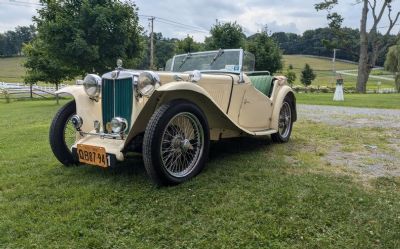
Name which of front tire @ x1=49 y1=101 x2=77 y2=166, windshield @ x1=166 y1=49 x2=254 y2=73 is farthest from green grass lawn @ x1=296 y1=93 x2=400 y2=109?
front tire @ x1=49 y1=101 x2=77 y2=166

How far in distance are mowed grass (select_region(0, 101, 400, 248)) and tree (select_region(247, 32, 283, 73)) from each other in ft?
58.8

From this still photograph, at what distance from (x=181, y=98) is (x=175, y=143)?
1.57ft

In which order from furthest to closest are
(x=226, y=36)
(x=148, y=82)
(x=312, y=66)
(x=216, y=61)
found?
1. (x=312, y=66)
2. (x=226, y=36)
3. (x=216, y=61)
4. (x=148, y=82)

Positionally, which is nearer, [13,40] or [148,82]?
[148,82]

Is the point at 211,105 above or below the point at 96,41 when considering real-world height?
below

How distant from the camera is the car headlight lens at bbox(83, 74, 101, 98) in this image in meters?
4.22

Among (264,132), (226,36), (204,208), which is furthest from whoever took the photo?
(226,36)

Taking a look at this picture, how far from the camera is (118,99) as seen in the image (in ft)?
13.1

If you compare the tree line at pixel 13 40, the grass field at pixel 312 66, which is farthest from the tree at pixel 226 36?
the tree line at pixel 13 40

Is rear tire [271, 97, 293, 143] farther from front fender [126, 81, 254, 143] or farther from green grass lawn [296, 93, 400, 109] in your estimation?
green grass lawn [296, 93, 400, 109]

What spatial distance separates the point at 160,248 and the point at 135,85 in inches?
74.1

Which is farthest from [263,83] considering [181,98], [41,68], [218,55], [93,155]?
[41,68]

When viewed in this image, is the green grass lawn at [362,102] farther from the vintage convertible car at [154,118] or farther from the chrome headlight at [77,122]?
the chrome headlight at [77,122]

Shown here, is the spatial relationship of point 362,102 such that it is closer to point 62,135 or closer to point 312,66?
point 62,135
